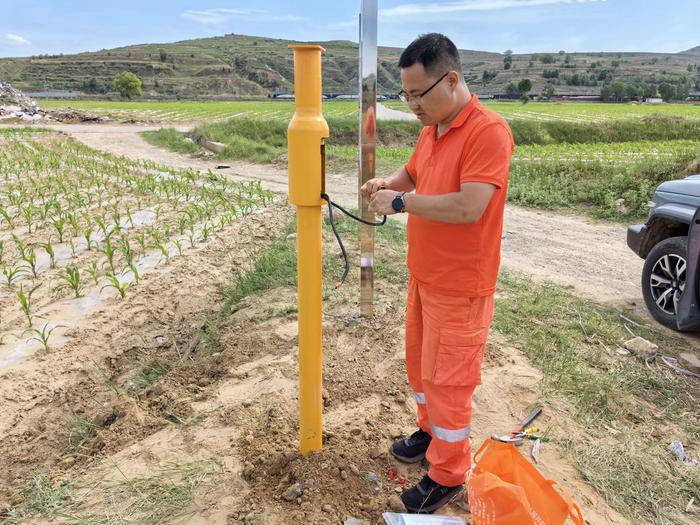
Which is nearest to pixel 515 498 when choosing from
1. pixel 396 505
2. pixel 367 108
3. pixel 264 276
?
pixel 396 505

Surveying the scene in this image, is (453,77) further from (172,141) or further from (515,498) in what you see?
(172,141)

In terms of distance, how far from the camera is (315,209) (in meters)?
1.93

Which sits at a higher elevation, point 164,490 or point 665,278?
point 665,278

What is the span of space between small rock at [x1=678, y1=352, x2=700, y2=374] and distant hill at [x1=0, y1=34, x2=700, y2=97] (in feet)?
297

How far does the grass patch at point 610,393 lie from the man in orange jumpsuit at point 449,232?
81 cm

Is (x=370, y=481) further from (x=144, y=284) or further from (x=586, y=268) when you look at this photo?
(x=586, y=268)

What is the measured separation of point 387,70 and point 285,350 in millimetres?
2052

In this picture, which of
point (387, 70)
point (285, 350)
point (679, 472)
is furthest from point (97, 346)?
point (679, 472)

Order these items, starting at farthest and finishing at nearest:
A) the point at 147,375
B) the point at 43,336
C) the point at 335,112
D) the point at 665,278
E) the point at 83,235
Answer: the point at 335,112 < the point at 83,235 < the point at 665,278 < the point at 43,336 < the point at 147,375

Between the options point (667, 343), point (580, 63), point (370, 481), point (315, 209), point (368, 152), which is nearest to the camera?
point (315, 209)

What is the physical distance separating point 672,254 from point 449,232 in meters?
3.11

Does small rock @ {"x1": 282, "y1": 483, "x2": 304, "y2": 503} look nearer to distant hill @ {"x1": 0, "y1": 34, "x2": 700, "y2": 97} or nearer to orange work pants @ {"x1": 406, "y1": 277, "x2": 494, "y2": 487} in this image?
orange work pants @ {"x1": 406, "y1": 277, "x2": 494, "y2": 487}

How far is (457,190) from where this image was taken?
1.85 meters

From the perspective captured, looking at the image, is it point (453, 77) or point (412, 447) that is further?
point (412, 447)
